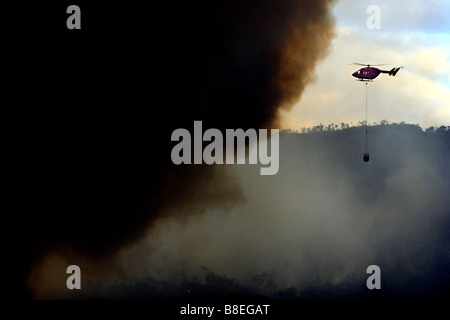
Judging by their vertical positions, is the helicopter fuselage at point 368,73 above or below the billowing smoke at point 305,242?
above

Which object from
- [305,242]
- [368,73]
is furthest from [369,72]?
[305,242]

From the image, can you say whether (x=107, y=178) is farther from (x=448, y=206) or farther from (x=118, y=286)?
(x=448, y=206)

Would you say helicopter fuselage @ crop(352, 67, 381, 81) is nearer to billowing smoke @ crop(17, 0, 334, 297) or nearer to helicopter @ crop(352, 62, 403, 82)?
helicopter @ crop(352, 62, 403, 82)

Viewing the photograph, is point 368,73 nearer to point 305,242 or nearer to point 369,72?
point 369,72

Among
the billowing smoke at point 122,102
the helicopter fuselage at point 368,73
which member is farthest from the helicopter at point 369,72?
the billowing smoke at point 122,102

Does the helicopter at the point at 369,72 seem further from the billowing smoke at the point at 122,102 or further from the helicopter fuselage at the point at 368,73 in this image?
the billowing smoke at the point at 122,102

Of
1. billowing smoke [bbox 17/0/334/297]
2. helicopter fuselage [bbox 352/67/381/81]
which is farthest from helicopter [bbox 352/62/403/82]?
billowing smoke [bbox 17/0/334/297]

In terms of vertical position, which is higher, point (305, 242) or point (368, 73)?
point (368, 73)

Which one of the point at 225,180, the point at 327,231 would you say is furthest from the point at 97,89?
the point at 327,231
